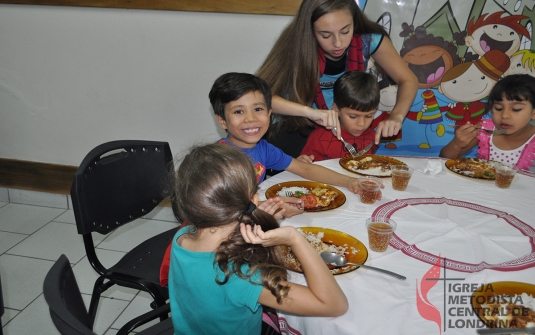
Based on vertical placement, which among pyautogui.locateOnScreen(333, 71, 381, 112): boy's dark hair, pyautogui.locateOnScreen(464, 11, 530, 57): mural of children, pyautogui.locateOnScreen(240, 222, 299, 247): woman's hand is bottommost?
pyautogui.locateOnScreen(240, 222, 299, 247): woman's hand

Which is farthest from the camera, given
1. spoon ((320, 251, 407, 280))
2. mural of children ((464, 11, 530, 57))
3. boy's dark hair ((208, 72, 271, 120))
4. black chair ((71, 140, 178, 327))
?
mural of children ((464, 11, 530, 57))

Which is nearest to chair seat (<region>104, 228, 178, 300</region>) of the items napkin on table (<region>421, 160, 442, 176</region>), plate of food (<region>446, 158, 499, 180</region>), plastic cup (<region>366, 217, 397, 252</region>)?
plastic cup (<region>366, 217, 397, 252</region>)

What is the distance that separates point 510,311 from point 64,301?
0.97 m

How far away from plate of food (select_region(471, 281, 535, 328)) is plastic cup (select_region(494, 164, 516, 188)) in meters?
0.73

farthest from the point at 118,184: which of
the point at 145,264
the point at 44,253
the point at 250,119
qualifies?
the point at 44,253

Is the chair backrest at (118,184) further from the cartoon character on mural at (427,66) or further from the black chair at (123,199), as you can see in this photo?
the cartoon character on mural at (427,66)

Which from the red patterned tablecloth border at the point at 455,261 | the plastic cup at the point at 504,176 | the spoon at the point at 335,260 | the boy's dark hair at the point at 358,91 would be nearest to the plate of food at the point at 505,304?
the red patterned tablecloth border at the point at 455,261

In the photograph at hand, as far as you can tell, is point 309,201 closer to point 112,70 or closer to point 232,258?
point 232,258

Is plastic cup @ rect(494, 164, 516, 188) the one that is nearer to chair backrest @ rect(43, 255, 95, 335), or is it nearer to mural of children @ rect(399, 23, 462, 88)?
mural of children @ rect(399, 23, 462, 88)

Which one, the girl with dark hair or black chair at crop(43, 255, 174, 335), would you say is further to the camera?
the girl with dark hair

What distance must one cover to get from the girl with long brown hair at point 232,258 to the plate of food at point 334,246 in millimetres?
56

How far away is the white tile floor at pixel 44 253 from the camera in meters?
2.16

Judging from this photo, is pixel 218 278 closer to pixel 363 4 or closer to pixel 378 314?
pixel 378 314

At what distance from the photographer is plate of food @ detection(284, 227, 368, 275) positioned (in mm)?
1114
